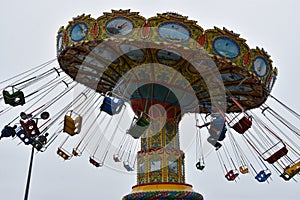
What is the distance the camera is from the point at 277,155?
371 inches

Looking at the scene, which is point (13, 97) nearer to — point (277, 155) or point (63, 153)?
point (63, 153)

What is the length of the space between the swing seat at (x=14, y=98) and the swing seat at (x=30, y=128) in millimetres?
465

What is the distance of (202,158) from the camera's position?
1262cm

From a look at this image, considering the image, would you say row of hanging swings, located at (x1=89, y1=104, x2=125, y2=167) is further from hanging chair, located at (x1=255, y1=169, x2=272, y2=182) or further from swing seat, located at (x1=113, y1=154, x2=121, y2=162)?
hanging chair, located at (x1=255, y1=169, x2=272, y2=182)

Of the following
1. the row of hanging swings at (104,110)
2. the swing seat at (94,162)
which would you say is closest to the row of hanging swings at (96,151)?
the swing seat at (94,162)

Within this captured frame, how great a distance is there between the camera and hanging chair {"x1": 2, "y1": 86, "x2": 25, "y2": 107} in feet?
29.1

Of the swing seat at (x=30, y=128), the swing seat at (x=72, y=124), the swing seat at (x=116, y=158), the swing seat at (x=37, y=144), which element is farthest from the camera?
A: the swing seat at (x=116, y=158)

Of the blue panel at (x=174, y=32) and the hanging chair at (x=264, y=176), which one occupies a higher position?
the blue panel at (x=174, y=32)

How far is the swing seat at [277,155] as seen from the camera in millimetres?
9297

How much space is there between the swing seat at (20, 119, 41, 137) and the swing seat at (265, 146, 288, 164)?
5.61 metres

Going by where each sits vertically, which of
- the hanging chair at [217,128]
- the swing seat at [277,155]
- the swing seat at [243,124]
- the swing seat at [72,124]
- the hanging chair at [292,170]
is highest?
the hanging chair at [217,128]

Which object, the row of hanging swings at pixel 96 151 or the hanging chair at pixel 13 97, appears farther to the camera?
the row of hanging swings at pixel 96 151

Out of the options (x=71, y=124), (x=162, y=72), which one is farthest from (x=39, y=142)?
(x=162, y=72)

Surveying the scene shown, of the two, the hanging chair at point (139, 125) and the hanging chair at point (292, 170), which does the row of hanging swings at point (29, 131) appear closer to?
the hanging chair at point (139, 125)
